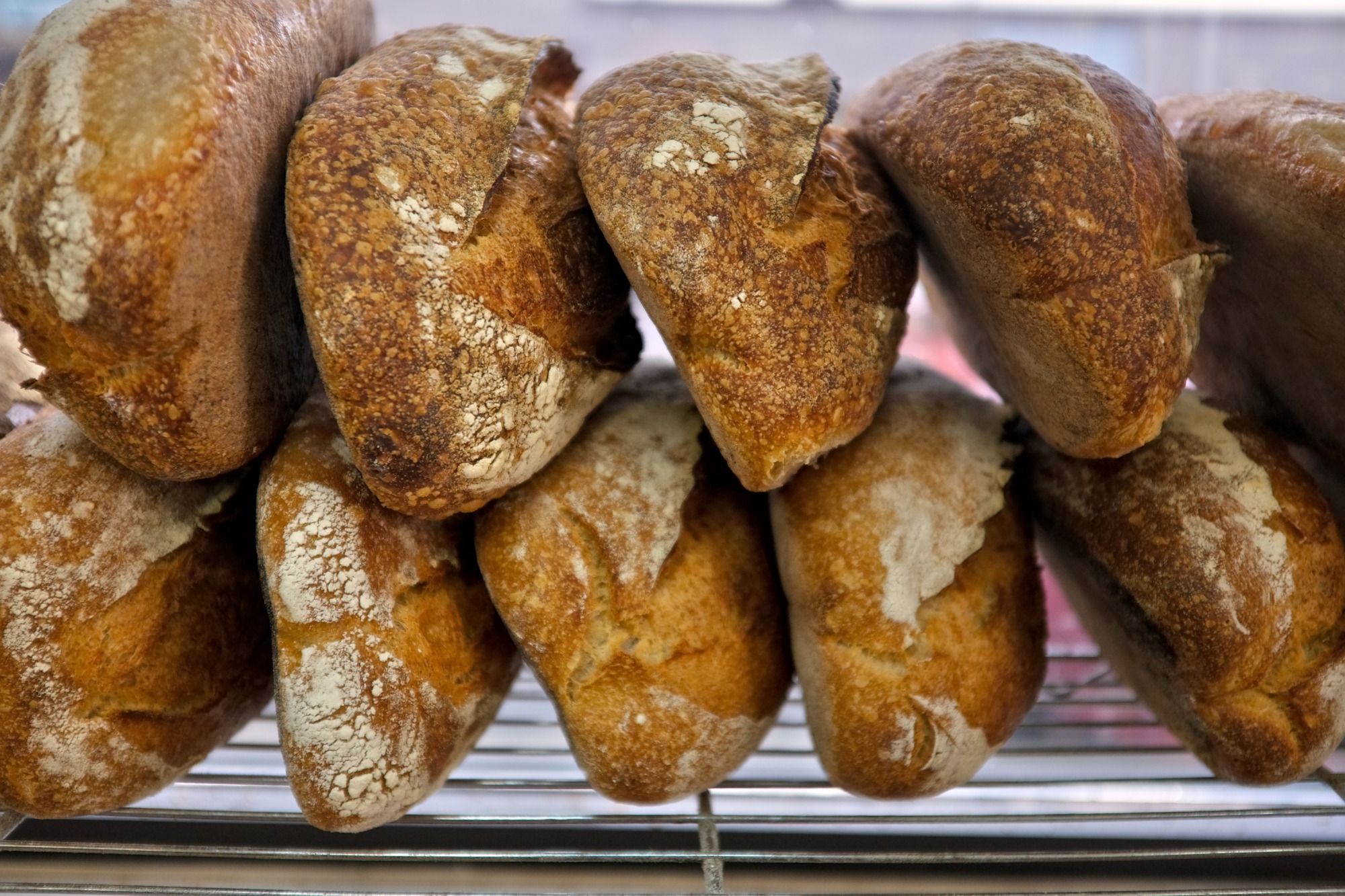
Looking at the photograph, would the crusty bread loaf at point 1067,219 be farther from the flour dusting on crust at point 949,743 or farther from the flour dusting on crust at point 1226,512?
the flour dusting on crust at point 949,743

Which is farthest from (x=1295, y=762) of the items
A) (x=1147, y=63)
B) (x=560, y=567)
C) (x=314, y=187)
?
(x=1147, y=63)

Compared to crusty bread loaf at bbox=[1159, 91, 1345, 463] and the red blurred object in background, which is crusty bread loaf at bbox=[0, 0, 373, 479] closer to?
crusty bread loaf at bbox=[1159, 91, 1345, 463]

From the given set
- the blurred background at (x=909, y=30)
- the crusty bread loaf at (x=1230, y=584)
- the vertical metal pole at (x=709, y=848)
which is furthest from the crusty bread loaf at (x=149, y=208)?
the blurred background at (x=909, y=30)

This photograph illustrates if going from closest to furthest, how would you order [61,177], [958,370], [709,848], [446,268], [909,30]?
[61,177] < [446,268] < [709,848] < [909,30] < [958,370]

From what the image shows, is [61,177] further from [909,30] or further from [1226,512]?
[909,30]

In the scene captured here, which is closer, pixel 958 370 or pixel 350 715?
pixel 350 715

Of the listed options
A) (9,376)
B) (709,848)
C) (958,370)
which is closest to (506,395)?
(709,848)
